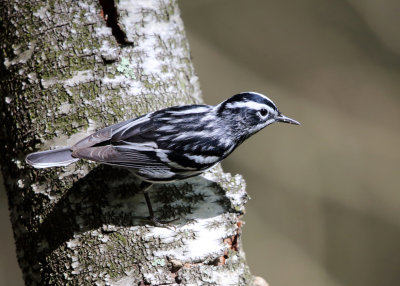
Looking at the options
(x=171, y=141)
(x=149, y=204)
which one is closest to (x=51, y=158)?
(x=149, y=204)

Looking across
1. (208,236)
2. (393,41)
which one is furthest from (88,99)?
(393,41)

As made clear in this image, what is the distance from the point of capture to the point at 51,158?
7.73ft

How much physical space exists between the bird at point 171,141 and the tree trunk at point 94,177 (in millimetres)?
84

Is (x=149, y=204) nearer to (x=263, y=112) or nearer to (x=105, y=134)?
(x=105, y=134)

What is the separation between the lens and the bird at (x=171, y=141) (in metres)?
2.41

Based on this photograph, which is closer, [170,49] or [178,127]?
[178,127]

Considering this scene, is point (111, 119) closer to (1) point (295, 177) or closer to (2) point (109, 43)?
(2) point (109, 43)

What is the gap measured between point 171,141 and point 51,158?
0.65m

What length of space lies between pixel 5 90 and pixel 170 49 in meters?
0.95

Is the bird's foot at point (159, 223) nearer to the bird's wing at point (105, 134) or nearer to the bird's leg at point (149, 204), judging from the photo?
the bird's leg at point (149, 204)

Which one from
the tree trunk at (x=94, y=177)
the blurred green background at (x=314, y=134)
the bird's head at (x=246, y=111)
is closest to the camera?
the tree trunk at (x=94, y=177)

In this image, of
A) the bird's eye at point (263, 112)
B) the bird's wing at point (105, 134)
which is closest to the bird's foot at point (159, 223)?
the bird's wing at point (105, 134)

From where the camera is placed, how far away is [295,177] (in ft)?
21.0

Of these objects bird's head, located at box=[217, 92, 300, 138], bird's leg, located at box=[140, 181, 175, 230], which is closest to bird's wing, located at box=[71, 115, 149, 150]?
bird's leg, located at box=[140, 181, 175, 230]
